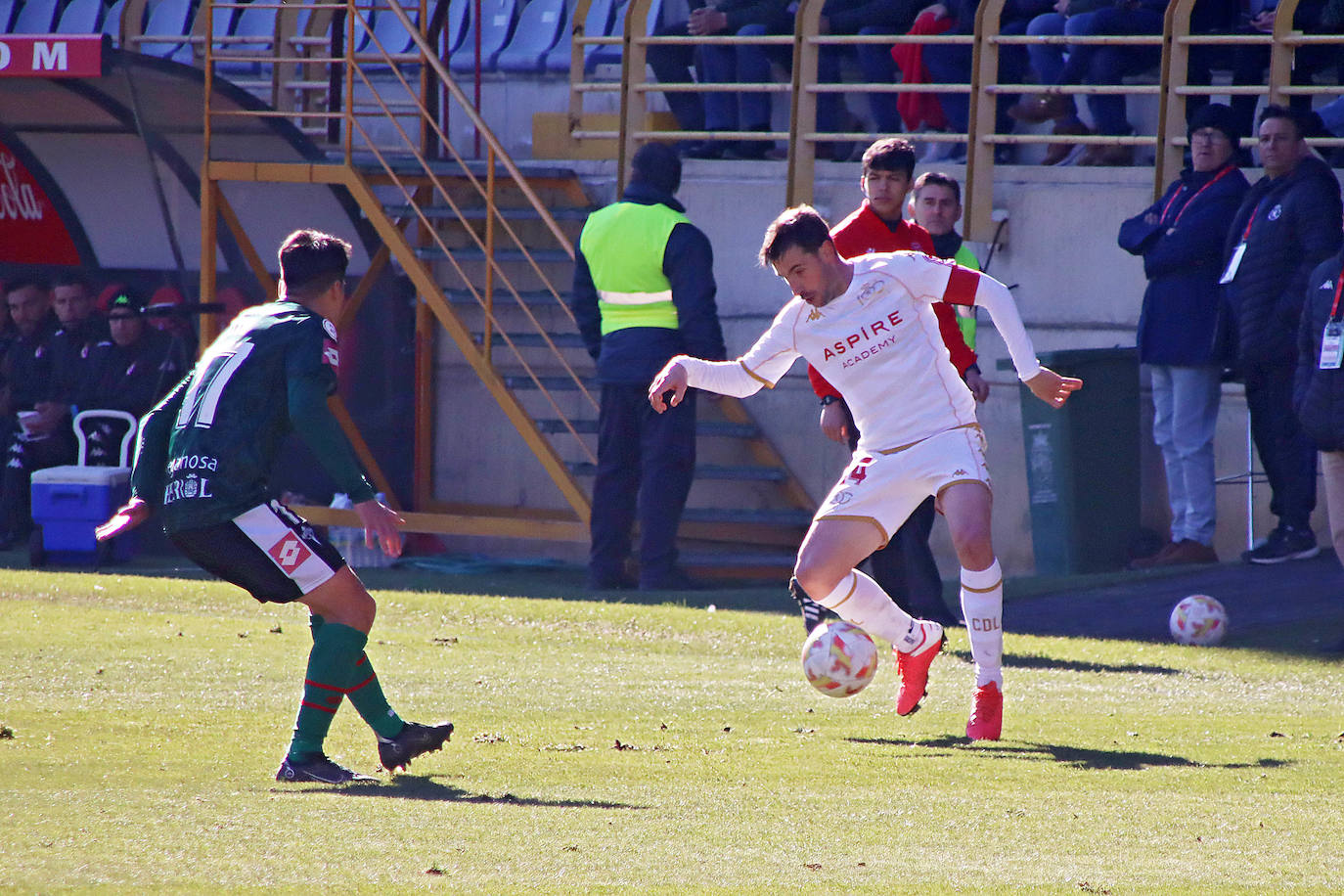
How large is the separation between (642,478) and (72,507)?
459 cm

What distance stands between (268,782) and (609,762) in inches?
44.6

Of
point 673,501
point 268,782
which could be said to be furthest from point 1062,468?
point 268,782

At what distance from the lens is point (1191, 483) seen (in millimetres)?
12383

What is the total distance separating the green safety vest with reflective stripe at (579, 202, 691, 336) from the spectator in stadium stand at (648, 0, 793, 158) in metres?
3.19

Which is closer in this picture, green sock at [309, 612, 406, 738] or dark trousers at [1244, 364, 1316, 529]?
green sock at [309, 612, 406, 738]

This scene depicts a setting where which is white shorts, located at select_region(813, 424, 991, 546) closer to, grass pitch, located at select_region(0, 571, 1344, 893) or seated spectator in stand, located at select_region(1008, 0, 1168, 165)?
grass pitch, located at select_region(0, 571, 1344, 893)

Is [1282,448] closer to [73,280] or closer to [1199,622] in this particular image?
[1199,622]

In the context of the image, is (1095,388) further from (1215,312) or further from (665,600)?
(665,600)

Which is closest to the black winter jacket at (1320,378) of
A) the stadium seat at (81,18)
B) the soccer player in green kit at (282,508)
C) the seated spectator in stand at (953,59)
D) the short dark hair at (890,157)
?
the short dark hair at (890,157)

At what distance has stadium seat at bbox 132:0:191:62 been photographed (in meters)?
20.3

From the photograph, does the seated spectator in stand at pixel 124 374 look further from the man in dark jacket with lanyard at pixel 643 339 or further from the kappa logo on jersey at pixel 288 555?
the kappa logo on jersey at pixel 288 555

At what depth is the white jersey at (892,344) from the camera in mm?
7137

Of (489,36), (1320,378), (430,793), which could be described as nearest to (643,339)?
(1320,378)

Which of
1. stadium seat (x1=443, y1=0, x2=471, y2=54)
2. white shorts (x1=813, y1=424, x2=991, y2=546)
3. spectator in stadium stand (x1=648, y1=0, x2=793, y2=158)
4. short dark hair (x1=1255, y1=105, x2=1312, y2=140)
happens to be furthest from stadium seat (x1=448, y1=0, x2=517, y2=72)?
white shorts (x1=813, y1=424, x2=991, y2=546)
